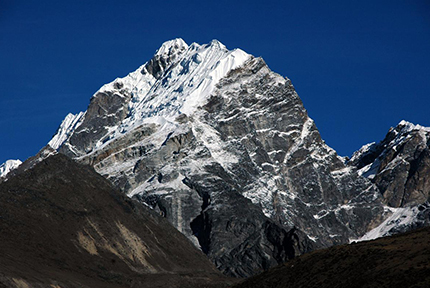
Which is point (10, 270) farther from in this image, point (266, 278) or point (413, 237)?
point (413, 237)

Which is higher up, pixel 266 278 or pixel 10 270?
pixel 10 270

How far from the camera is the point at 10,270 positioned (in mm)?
178250

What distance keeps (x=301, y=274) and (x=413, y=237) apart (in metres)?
15.9

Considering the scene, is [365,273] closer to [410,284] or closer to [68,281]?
[410,284]

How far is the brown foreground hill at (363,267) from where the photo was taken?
11025 centimetres

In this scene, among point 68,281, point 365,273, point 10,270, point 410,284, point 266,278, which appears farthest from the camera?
point 68,281

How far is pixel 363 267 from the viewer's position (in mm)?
120250

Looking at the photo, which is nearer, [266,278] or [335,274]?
[335,274]

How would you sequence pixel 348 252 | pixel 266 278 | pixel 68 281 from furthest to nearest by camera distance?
pixel 68 281 → pixel 266 278 → pixel 348 252

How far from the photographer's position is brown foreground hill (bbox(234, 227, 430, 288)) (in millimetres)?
110250

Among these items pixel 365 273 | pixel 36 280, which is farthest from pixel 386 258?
pixel 36 280

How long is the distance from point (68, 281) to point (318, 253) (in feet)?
249

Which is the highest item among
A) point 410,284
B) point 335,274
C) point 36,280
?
point 36,280

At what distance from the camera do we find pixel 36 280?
181000mm
